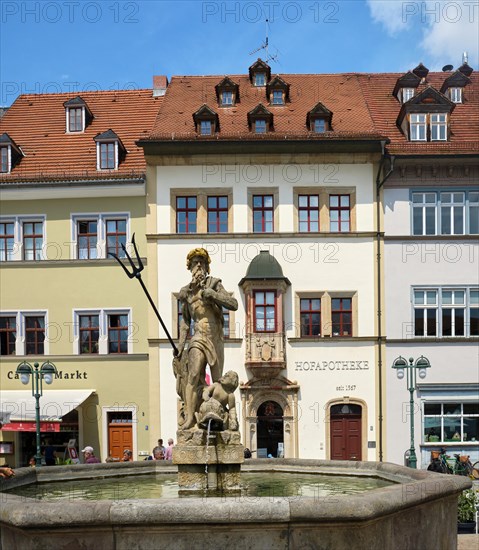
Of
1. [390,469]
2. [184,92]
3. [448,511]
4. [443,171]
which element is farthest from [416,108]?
[448,511]

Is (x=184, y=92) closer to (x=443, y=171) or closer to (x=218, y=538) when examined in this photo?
(x=443, y=171)

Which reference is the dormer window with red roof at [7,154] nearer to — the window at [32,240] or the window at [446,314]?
the window at [32,240]

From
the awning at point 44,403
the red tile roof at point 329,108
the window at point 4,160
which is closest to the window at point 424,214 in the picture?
the red tile roof at point 329,108

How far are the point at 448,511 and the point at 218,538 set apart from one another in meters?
3.10

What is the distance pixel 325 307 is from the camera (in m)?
27.9

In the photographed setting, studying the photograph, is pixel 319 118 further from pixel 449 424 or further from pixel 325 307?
pixel 449 424

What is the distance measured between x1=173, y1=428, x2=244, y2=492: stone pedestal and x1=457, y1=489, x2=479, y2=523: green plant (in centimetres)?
575

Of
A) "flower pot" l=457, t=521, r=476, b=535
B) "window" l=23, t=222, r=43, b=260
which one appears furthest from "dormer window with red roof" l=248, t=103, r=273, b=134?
"flower pot" l=457, t=521, r=476, b=535

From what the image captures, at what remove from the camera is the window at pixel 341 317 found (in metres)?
28.0

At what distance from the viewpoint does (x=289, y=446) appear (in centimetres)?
2738

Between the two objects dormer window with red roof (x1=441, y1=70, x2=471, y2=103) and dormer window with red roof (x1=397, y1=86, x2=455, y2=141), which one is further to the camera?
dormer window with red roof (x1=441, y1=70, x2=471, y2=103)

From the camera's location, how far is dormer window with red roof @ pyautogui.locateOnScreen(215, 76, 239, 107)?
3109 centimetres

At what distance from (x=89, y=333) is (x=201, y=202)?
585 centimetres

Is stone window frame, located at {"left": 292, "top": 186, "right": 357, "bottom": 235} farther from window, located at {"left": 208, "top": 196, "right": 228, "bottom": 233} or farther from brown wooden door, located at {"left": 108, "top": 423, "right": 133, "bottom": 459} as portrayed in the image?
brown wooden door, located at {"left": 108, "top": 423, "right": 133, "bottom": 459}
